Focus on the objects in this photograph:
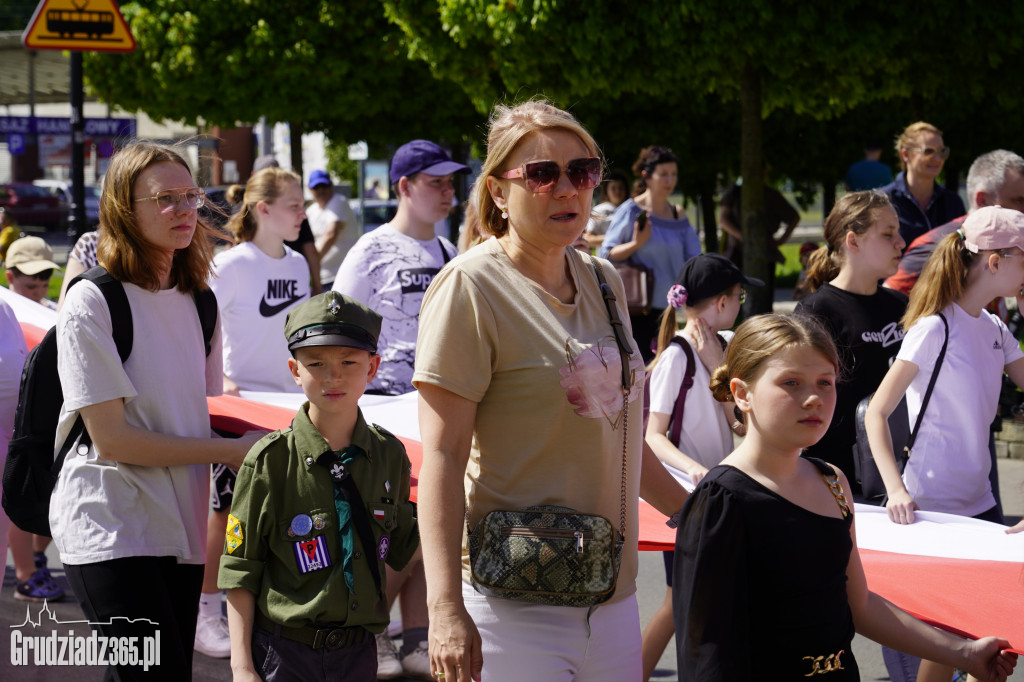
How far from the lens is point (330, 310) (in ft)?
11.9

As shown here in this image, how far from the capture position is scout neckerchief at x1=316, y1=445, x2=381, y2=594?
137 inches

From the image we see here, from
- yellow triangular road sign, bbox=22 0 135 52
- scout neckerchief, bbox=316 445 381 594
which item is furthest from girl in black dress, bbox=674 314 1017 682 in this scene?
yellow triangular road sign, bbox=22 0 135 52

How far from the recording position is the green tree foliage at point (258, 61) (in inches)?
699

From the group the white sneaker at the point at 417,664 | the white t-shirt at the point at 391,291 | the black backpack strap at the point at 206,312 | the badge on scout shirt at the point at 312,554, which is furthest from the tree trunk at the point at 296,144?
the badge on scout shirt at the point at 312,554

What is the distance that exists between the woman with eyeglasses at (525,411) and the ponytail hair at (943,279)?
75.3 inches

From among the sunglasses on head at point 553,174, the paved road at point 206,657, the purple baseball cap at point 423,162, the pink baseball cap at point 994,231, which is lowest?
the paved road at point 206,657

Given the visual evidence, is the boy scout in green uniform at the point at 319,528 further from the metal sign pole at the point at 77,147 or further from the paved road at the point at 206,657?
the metal sign pole at the point at 77,147

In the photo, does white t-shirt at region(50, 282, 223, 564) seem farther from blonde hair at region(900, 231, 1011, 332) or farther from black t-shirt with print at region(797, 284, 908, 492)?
blonde hair at region(900, 231, 1011, 332)

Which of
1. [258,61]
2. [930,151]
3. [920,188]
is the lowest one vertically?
[920,188]

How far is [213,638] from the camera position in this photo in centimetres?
545

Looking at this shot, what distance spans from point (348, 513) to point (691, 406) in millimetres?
1594

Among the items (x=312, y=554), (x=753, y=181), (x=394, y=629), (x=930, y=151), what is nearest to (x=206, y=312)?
(x=312, y=554)

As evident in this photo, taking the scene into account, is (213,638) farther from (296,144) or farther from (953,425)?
(296,144)

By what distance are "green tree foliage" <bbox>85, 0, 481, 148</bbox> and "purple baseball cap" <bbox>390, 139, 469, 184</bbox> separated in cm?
1242
